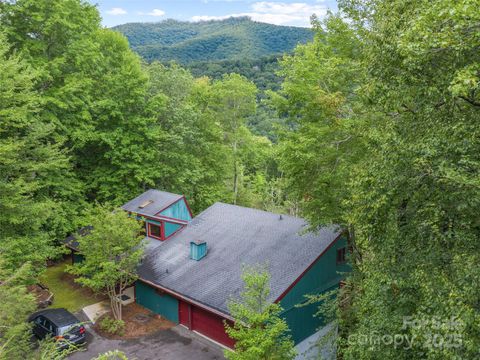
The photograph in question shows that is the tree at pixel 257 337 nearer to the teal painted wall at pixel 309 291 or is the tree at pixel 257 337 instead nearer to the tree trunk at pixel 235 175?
the teal painted wall at pixel 309 291

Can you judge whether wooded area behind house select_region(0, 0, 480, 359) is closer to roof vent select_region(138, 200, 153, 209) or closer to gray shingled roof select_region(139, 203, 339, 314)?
gray shingled roof select_region(139, 203, 339, 314)

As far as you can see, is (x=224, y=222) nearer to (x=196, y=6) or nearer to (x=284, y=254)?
(x=284, y=254)

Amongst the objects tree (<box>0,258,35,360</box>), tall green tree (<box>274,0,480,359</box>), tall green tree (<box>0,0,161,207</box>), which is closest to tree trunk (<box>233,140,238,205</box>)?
tall green tree (<box>0,0,161,207</box>)

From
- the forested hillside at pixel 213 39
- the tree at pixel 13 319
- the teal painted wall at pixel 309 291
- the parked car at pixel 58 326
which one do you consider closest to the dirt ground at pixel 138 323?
the parked car at pixel 58 326

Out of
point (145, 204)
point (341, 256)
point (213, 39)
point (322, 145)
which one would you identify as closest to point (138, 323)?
point (145, 204)

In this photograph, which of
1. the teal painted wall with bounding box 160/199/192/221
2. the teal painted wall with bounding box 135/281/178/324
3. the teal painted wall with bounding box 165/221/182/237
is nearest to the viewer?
the teal painted wall with bounding box 135/281/178/324

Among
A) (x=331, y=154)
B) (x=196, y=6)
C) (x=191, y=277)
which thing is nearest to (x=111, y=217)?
(x=191, y=277)
